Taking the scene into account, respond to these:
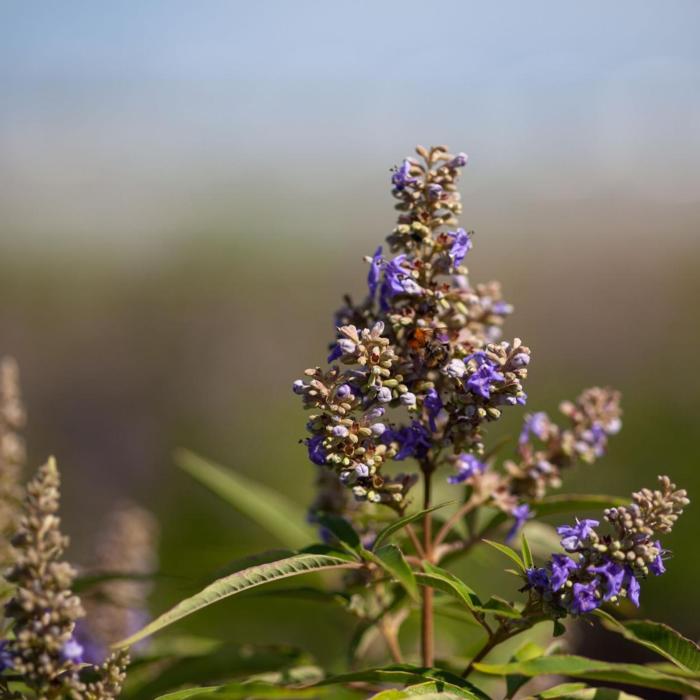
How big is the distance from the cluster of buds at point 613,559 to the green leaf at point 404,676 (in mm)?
310

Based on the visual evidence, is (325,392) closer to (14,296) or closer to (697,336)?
(697,336)

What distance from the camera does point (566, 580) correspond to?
2176 millimetres

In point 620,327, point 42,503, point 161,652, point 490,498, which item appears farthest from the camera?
point 620,327

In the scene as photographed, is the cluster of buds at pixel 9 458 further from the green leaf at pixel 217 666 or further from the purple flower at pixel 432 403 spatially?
the purple flower at pixel 432 403

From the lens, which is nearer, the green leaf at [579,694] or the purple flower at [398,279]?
the green leaf at [579,694]

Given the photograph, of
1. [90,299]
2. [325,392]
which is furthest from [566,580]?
[90,299]

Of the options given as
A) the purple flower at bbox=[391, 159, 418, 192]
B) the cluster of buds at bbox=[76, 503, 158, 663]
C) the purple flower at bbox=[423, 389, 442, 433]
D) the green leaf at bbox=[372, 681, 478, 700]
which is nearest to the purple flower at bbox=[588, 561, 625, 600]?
the green leaf at bbox=[372, 681, 478, 700]

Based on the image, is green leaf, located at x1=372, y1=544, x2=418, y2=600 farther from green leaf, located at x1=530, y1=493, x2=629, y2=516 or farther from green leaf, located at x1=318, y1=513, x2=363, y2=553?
green leaf, located at x1=530, y1=493, x2=629, y2=516

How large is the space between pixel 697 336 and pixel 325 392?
17.9 metres

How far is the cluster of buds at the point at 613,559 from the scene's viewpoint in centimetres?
212

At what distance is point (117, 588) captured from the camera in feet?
13.7

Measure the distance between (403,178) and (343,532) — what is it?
1055 mm

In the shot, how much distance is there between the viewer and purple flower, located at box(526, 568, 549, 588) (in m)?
2.22

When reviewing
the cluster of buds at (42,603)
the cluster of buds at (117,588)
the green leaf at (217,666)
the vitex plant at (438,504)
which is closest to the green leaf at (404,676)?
the vitex plant at (438,504)
